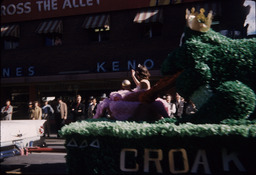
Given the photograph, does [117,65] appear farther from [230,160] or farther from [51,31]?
[230,160]

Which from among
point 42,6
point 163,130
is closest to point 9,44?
point 42,6

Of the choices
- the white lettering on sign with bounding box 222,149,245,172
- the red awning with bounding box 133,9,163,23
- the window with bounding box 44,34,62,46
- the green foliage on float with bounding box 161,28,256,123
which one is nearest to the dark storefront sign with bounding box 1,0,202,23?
the red awning with bounding box 133,9,163,23

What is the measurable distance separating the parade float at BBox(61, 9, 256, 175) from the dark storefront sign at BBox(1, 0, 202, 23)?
387 inches

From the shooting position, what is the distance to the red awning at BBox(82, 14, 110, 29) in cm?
1338

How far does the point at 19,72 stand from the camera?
15273 mm

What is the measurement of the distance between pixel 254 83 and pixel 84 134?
2.44m

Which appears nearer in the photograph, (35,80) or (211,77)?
(211,77)

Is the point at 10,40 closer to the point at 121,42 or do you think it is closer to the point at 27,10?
the point at 27,10

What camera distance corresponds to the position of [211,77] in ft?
12.1

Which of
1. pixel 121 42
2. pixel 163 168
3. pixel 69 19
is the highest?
pixel 69 19

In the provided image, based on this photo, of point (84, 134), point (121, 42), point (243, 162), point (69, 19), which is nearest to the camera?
point (243, 162)

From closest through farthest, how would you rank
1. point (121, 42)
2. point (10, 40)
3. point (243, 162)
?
point (243, 162)
point (121, 42)
point (10, 40)

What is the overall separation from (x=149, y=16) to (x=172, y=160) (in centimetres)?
1039

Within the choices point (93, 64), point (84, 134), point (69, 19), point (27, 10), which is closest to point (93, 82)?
point (93, 64)
